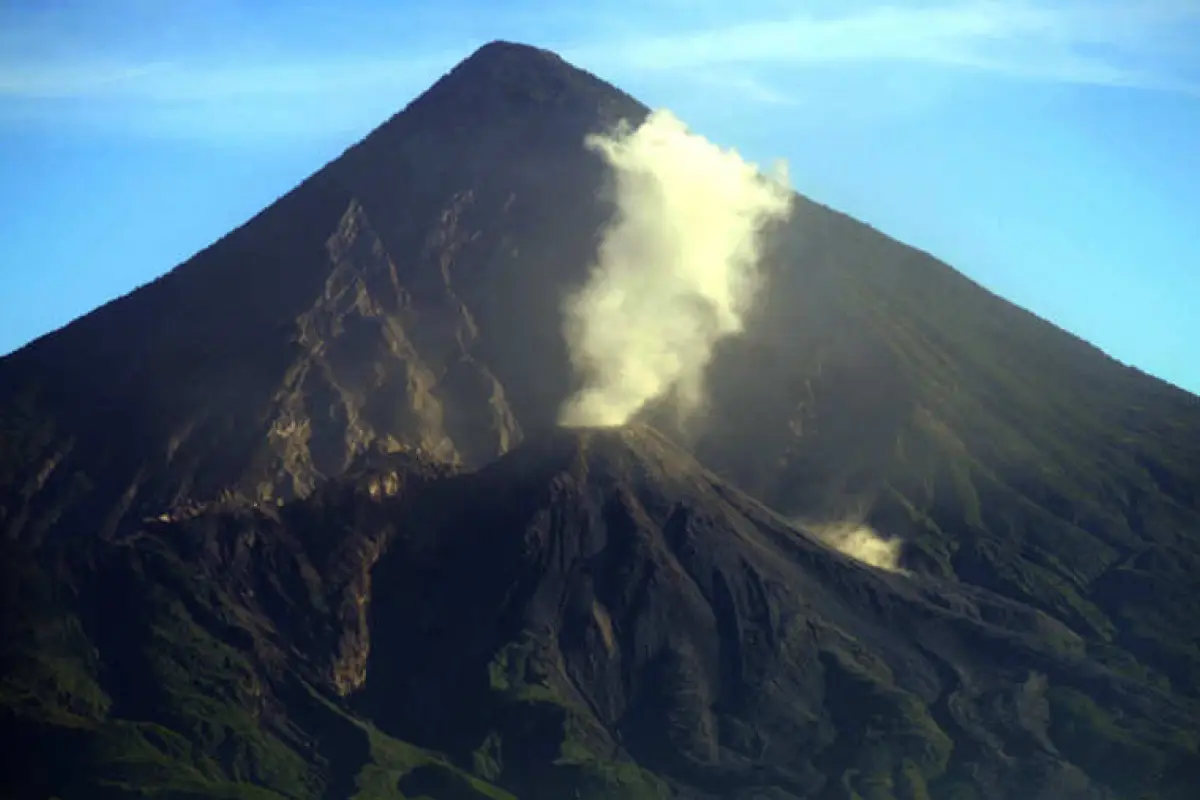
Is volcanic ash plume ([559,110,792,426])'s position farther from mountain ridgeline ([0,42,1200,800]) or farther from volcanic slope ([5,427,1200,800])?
volcanic slope ([5,427,1200,800])

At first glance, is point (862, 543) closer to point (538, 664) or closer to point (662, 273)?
point (662, 273)

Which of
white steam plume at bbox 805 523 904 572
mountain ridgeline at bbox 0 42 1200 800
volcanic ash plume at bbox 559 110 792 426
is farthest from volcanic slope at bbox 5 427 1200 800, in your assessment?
volcanic ash plume at bbox 559 110 792 426

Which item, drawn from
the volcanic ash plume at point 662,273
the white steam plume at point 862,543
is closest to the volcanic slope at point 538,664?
the white steam plume at point 862,543

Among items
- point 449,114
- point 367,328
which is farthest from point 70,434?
point 449,114

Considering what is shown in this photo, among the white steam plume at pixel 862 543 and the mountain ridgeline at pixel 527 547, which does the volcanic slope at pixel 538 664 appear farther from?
the white steam plume at pixel 862 543

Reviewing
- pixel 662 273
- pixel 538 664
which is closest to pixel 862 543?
pixel 662 273

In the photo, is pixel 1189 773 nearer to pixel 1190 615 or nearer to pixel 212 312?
pixel 1190 615
